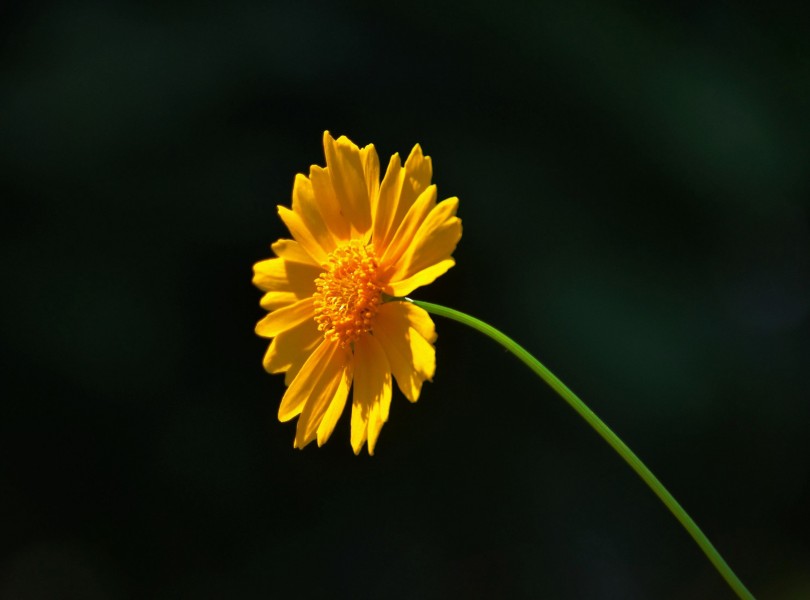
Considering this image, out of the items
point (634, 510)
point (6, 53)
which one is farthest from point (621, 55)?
point (6, 53)

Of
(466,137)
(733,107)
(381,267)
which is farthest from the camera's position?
(466,137)

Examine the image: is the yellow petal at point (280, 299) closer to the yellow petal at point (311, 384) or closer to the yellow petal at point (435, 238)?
the yellow petal at point (311, 384)

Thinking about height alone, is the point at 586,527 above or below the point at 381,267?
below

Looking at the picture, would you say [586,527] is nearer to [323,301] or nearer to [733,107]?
[733,107]

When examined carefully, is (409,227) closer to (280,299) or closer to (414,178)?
(414,178)

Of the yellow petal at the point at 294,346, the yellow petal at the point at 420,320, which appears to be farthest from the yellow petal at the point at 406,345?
the yellow petal at the point at 294,346

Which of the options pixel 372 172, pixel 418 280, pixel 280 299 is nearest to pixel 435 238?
pixel 418 280
